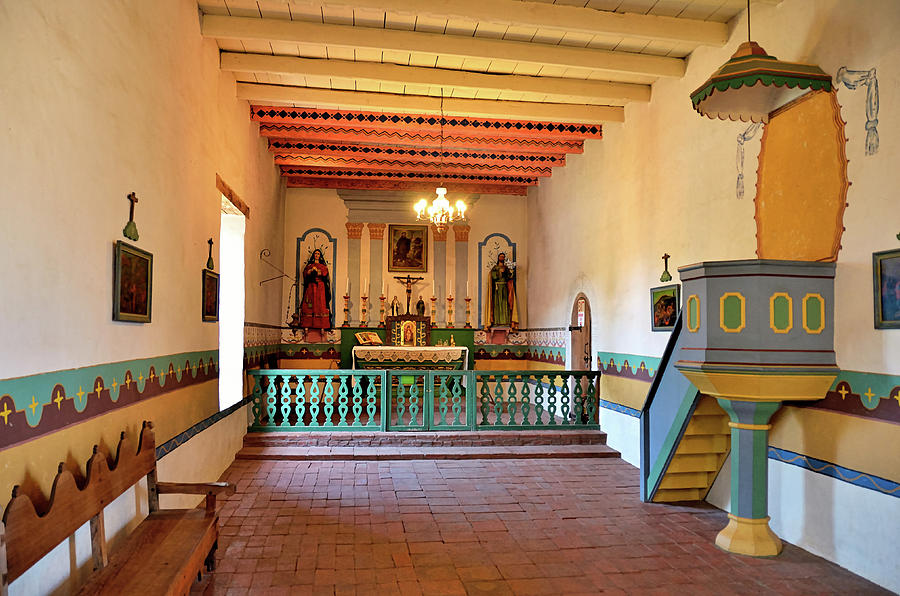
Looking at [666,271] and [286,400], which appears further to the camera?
[286,400]

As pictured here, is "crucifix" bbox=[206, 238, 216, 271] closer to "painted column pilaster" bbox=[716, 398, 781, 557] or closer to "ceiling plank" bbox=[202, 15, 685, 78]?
"ceiling plank" bbox=[202, 15, 685, 78]

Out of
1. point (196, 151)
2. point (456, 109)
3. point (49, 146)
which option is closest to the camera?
point (49, 146)

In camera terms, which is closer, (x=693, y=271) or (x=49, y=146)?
(x=49, y=146)

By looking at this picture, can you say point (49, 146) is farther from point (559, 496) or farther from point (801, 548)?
point (801, 548)

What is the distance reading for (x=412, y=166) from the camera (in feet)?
34.2

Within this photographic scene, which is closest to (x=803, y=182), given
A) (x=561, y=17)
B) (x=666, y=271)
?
(x=666, y=271)

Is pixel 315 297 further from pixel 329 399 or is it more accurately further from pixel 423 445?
pixel 423 445

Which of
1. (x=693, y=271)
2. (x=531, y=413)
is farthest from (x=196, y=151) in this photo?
(x=531, y=413)

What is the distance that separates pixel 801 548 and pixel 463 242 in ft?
28.6

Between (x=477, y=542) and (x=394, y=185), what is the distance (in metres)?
8.36

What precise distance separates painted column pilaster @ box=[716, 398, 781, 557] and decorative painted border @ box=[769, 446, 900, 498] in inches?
15.5

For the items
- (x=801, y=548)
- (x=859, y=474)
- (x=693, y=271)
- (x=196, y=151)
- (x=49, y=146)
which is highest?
(x=196, y=151)

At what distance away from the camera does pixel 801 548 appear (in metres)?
4.33

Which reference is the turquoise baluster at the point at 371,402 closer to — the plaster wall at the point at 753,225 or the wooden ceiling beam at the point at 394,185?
the plaster wall at the point at 753,225
